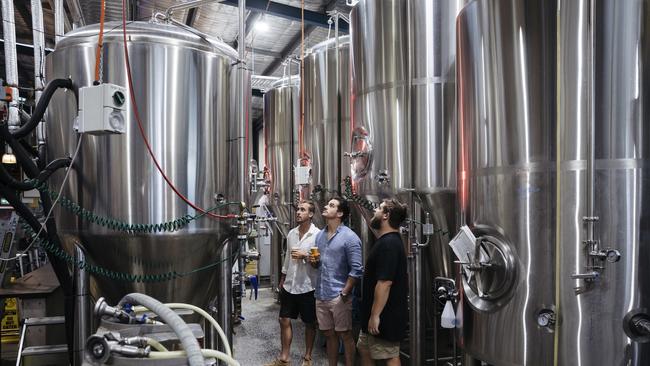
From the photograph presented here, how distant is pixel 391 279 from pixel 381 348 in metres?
0.49

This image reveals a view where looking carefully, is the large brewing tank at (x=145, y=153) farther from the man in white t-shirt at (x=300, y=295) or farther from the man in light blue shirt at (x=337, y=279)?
the man in white t-shirt at (x=300, y=295)

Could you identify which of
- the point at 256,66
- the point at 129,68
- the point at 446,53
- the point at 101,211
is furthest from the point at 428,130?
the point at 256,66

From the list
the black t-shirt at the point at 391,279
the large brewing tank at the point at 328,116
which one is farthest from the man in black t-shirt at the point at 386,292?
the large brewing tank at the point at 328,116

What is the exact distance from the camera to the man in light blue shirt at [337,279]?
3537 millimetres

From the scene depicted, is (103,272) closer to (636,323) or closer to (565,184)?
(565,184)

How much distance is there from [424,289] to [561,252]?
1.59 metres

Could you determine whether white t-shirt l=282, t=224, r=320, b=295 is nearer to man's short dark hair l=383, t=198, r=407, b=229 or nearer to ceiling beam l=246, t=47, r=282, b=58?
man's short dark hair l=383, t=198, r=407, b=229

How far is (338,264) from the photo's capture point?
3.57 meters

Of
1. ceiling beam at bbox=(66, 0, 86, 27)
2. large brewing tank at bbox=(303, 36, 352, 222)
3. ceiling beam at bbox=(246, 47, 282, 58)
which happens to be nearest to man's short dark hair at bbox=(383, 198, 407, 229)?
large brewing tank at bbox=(303, 36, 352, 222)

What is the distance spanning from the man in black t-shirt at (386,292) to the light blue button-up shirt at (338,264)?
0.44 metres

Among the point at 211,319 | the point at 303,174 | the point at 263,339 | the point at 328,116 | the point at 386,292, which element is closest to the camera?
the point at 211,319

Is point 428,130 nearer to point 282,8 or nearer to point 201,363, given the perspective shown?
point 201,363

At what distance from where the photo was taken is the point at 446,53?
10.8 feet

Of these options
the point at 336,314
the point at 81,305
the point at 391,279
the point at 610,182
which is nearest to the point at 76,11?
the point at 81,305
